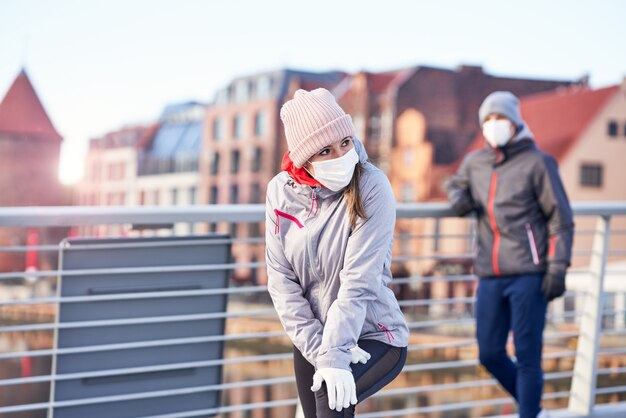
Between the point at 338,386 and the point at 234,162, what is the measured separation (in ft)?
162

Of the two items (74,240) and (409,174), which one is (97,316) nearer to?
(74,240)

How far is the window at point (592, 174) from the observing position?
33.2m

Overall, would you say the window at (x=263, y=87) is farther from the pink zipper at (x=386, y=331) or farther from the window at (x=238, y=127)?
the pink zipper at (x=386, y=331)

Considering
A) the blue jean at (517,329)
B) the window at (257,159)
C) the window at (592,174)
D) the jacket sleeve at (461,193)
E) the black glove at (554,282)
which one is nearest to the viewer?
the black glove at (554,282)

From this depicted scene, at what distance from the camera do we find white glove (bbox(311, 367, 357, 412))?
227 centimetres

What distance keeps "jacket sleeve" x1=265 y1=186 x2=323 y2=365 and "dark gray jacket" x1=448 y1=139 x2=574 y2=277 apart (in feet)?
5.32

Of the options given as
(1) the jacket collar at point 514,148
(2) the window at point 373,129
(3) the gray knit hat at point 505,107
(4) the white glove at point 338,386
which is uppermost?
(2) the window at point 373,129

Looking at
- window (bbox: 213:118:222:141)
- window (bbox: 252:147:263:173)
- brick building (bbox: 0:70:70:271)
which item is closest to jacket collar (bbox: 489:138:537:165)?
brick building (bbox: 0:70:70:271)

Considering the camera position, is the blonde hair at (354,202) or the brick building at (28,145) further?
the brick building at (28,145)

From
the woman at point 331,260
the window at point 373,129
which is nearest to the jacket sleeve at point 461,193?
the woman at point 331,260

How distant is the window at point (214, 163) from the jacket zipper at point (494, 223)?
49.1 meters

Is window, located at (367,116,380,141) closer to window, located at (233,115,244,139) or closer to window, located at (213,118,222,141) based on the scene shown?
window, located at (233,115,244,139)

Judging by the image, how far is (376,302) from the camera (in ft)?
7.98

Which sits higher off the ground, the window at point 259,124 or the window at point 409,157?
the window at point 259,124
